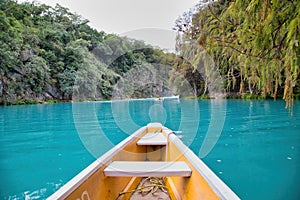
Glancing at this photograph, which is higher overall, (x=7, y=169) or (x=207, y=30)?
(x=207, y=30)

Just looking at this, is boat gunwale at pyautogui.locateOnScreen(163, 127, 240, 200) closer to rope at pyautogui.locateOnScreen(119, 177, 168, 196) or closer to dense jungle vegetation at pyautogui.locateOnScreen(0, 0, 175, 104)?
rope at pyautogui.locateOnScreen(119, 177, 168, 196)

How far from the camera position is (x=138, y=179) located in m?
2.21

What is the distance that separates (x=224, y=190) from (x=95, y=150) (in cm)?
376

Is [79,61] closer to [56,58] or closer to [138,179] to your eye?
[56,58]

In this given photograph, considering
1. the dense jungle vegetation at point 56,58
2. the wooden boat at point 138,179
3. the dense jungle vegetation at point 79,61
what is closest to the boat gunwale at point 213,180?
the wooden boat at point 138,179

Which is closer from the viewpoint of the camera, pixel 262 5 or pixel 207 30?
pixel 262 5

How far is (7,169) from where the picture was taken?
336 cm

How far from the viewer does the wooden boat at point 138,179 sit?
45.8 inches

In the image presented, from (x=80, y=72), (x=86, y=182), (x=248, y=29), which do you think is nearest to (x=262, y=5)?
(x=248, y=29)

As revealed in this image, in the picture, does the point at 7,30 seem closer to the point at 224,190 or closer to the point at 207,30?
the point at 207,30

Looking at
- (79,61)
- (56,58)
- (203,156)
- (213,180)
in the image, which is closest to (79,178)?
(213,180)

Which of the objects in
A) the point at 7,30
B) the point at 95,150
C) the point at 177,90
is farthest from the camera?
the point at 177,90

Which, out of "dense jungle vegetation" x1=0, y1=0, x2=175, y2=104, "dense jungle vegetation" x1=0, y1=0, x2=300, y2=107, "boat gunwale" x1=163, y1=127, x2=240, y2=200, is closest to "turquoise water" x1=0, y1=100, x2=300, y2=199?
"boat gunwale" x1=163, y1=127, x2=240, y2=200

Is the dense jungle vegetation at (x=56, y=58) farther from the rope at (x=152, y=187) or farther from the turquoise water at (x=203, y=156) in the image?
the rope at (x=152, y=187)
